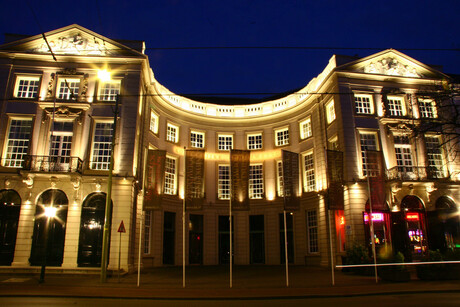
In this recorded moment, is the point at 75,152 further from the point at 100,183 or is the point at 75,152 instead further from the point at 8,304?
the point at 8,304

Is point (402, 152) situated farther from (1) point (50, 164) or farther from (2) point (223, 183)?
(1) point (50, 164)

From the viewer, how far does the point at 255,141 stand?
3328 centimetres

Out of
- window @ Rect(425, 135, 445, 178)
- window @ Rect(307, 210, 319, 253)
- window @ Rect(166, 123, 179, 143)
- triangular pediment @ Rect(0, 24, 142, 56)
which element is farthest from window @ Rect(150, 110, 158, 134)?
window @ Rect(425, 135, 445, 178)

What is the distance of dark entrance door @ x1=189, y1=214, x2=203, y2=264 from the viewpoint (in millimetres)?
30016

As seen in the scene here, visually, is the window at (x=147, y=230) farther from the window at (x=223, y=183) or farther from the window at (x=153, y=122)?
the window at (x=223, y=183)

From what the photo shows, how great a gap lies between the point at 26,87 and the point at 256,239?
21550mm

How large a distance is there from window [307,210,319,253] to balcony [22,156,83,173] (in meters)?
17.8

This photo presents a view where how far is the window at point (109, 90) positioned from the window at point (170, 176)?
25.0 feet

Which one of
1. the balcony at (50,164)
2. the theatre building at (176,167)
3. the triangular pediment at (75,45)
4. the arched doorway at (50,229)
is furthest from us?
the triangular pediment at (75,45)

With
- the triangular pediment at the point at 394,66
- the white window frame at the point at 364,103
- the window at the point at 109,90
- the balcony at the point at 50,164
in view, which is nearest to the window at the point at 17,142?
the balcony at the point at 50,164

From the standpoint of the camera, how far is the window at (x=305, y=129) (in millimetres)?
30058

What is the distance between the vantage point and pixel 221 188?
32.0 meters

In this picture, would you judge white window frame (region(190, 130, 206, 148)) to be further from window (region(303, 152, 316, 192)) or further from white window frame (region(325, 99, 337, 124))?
white window frame (region(325, 99, 337, 124))

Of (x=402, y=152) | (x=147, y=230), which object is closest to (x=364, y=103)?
(x=402, y=152)
